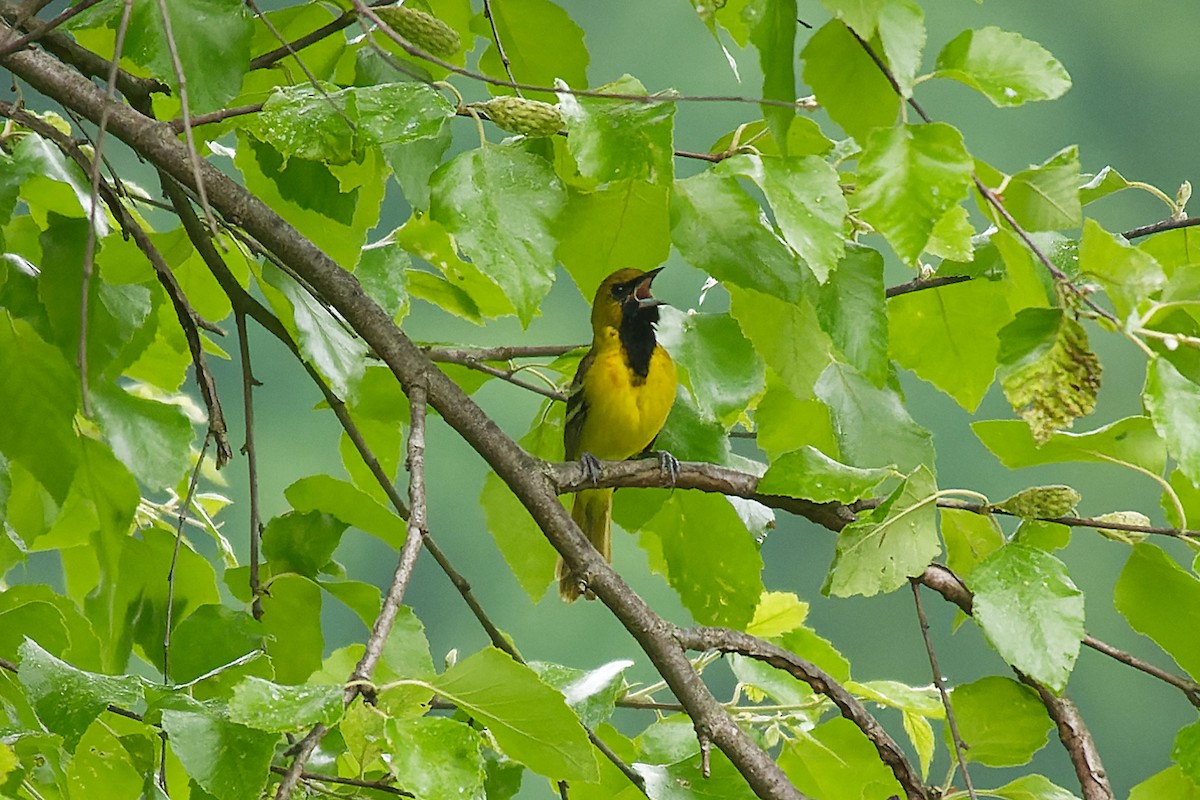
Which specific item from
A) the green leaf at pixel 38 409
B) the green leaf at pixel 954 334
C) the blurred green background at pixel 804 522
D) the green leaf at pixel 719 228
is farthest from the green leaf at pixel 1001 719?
the blurred green background at pixel 804 522

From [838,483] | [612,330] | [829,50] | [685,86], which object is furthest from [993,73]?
[685,86]

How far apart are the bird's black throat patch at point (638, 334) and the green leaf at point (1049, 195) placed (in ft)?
2.67

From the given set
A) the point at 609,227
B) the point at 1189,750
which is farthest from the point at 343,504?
the point at 1189,750

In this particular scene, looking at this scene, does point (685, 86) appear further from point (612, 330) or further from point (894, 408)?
point (894, 408)

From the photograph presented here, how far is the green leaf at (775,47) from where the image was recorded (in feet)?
1.56

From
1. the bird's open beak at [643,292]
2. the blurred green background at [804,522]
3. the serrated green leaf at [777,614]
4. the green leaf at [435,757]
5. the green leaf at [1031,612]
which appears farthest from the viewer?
the blurred green background at [804,522]

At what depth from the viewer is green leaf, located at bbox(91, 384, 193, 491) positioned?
0.77 metres

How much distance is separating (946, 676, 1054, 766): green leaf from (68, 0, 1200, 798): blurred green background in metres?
1.66

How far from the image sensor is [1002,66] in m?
0.50

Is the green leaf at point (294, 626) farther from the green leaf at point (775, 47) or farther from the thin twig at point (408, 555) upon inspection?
the green leaf at point (775, 47)

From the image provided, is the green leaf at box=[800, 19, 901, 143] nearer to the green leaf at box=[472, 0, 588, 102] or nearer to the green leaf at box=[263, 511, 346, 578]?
the green leaf at box=[472, 0, 588, 102]

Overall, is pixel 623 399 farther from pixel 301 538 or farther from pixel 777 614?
pixel 301 538

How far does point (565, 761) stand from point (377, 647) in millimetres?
73

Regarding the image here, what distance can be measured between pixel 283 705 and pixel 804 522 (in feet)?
7.04
